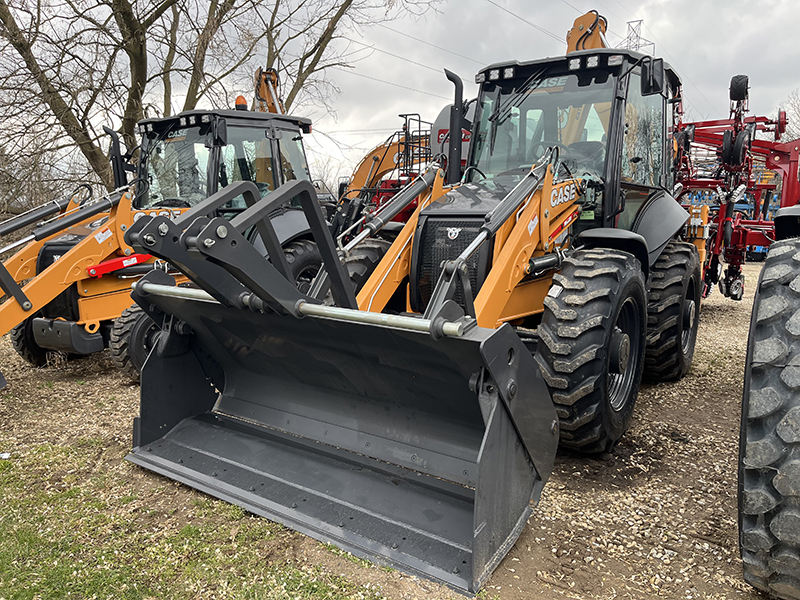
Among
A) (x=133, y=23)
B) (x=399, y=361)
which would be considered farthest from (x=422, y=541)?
(x=133, y=23)

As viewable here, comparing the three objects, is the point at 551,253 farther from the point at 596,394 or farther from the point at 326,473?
the point at 326,473

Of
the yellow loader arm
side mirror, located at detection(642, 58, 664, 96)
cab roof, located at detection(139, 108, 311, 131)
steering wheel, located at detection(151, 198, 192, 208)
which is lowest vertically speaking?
steering wheel, located at detection(151, 198, 192, 208)

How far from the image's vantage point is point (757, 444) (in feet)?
7.20

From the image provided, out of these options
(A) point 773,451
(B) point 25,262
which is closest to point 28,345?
(B) point 25,262

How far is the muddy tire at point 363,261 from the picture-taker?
4.56 metres

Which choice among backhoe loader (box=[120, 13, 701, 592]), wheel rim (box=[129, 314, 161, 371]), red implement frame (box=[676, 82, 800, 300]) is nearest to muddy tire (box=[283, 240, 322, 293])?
wheel rim (box=[129, 314, 161, 371])

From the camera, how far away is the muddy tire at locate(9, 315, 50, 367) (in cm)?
613

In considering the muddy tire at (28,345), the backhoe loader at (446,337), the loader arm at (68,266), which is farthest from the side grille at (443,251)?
the muddy tire at (28,345)

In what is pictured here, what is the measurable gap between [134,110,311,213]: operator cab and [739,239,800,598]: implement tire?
5.29m

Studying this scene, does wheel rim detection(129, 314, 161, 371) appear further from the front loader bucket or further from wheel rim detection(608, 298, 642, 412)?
wheel rim detection(608, 298, 642, 412)

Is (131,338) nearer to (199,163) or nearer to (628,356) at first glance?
(199,163)

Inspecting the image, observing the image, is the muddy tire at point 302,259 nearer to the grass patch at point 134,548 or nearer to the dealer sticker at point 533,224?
the dealer sticker at point 533,224

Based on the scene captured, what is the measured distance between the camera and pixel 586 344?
3.40m

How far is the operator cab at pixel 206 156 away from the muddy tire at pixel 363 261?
2255 mm
